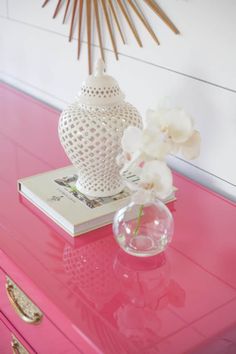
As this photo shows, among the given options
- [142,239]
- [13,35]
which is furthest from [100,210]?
[13,35]

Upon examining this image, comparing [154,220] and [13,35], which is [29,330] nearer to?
[154,220]

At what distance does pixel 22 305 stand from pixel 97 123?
356 mm

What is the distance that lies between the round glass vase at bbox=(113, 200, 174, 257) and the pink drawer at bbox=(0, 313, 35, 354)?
281 mm

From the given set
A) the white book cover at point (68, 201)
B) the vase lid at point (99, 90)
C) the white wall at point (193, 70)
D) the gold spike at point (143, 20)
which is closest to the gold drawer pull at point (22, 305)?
the white book cover at point (68, 201)

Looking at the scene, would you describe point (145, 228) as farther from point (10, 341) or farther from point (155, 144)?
point (10, 341)

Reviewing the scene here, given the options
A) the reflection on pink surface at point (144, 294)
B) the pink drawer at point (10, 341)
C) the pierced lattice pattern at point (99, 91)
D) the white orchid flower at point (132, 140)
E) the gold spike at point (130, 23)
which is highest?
the gold spike at point (130, 23)

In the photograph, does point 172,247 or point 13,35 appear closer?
point 172,247

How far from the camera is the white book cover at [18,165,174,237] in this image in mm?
941

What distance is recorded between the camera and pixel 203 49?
104 centimetres

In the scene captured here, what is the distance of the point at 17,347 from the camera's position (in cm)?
103

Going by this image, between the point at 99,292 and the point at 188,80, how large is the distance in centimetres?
52

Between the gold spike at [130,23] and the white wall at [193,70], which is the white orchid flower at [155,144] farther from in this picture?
the gold spike at [130,23]

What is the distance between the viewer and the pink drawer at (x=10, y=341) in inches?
38.9

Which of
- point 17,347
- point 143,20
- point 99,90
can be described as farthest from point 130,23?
point 17,347
